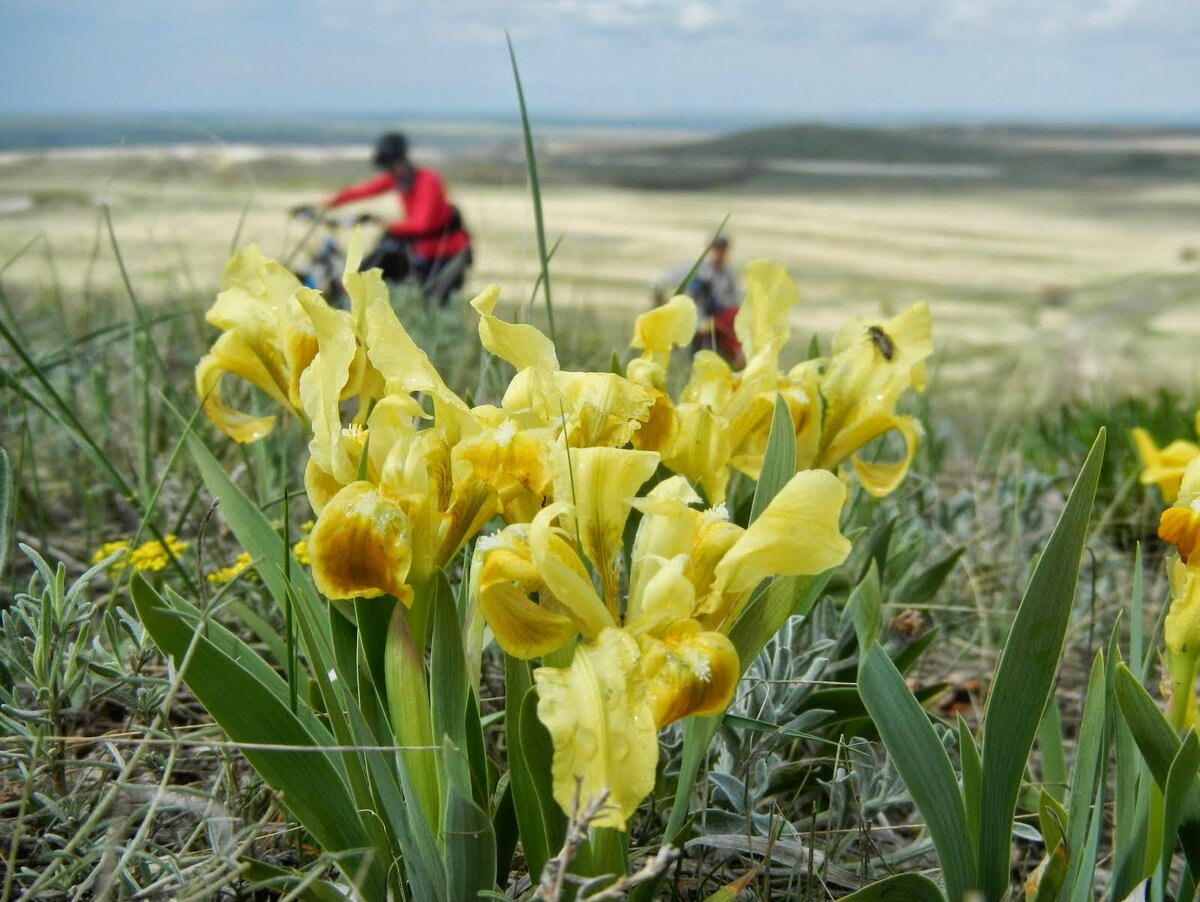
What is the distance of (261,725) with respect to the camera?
1.04m

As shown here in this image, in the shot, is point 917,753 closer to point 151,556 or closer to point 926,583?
point 926,583

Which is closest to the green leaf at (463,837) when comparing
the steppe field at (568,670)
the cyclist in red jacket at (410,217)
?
the steppe field at (568,670)

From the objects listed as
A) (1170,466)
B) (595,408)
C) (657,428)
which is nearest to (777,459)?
(657,428)

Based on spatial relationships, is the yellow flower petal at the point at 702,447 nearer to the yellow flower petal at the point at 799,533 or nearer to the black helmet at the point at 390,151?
the yellow flower petal at the point at 799,533

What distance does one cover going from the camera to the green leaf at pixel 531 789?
92cm

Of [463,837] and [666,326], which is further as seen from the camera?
[666,326]

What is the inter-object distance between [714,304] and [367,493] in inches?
237

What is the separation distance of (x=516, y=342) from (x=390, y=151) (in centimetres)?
789

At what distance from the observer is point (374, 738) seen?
1091 mm

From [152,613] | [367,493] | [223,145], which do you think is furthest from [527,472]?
[223,145]

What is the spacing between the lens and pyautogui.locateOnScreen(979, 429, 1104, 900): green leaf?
103 centimetres

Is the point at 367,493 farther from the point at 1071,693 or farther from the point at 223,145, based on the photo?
the point at 223,145

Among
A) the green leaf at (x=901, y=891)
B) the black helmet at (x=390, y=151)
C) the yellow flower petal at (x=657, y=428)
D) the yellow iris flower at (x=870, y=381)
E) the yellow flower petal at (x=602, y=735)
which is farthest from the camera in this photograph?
the black helmet at (x=390, y=151)

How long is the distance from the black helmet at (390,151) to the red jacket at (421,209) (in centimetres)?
11
